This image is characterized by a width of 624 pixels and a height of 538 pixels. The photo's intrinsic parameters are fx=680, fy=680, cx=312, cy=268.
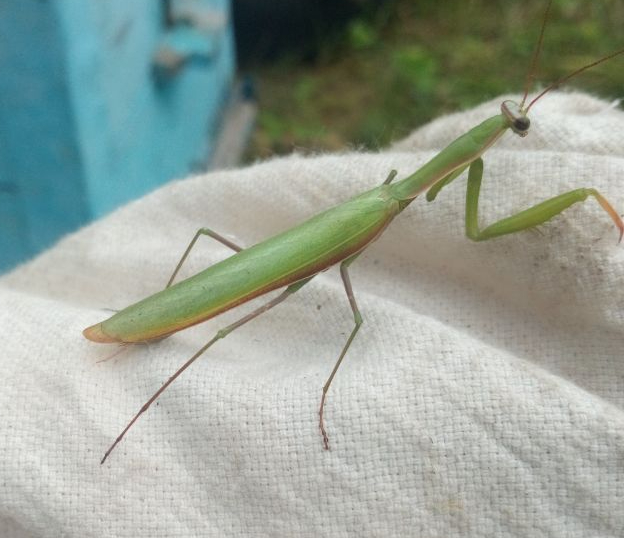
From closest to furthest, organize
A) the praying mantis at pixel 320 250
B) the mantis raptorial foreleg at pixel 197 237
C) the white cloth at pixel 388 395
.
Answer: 1. the white cloth at pixel 388 395
2. the praying mantis at pixel 320 250
3. the mantis raptorial foreleg at pixel 197 237

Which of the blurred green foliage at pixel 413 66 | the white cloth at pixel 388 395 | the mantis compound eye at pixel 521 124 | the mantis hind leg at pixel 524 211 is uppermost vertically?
the mantis compound eye at pixel 521 124

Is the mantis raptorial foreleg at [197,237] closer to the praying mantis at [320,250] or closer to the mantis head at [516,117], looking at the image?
the praying mantis at [320,250]

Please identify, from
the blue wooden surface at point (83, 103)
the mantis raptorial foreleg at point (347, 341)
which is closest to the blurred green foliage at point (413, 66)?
the blue wooden surface at point (83, 103)

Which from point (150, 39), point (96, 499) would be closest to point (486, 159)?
point (96, 499)

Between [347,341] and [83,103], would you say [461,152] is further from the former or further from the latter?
[83,103]

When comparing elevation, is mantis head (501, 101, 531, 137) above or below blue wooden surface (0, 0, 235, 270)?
above

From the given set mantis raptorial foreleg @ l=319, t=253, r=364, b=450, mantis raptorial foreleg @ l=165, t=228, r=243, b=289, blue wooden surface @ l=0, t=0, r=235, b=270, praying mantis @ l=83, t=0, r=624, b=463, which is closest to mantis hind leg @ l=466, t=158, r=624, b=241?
praying mantis @ l=83, t=0, r=624, b=463

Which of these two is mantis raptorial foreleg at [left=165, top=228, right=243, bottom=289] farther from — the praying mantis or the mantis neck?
the mantis neck
